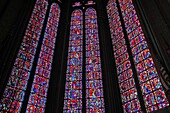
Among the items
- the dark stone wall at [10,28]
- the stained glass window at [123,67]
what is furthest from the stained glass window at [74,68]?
the dark stone wall at [10,28]

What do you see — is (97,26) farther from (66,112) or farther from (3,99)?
(3,99)

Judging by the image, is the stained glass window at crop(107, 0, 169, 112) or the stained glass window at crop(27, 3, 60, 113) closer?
the stained glass window at crop(107, 0, 169, 112)

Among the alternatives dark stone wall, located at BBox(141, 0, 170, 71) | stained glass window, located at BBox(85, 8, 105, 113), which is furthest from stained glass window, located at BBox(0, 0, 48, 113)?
dark stone wall, located at BBox(141, 0, 170, 71)

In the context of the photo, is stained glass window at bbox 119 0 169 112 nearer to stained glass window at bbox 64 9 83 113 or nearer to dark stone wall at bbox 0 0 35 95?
stained glass window at bbox 64 9 83 113

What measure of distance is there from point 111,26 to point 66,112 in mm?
5057

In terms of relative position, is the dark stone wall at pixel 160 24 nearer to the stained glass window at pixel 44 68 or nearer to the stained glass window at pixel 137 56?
the stained glass window at pixel 137 56

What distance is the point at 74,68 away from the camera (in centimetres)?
923

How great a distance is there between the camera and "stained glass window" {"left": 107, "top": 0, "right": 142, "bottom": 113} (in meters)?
7.36

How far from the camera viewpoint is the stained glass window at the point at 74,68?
26.2ft

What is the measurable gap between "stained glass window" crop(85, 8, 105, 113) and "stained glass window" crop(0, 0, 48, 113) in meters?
2.44

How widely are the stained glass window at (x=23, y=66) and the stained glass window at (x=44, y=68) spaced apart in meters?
0.36

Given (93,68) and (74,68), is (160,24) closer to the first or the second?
(93,68)

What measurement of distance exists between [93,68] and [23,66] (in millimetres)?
3001

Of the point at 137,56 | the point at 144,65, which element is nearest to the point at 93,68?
the point at 137,56
